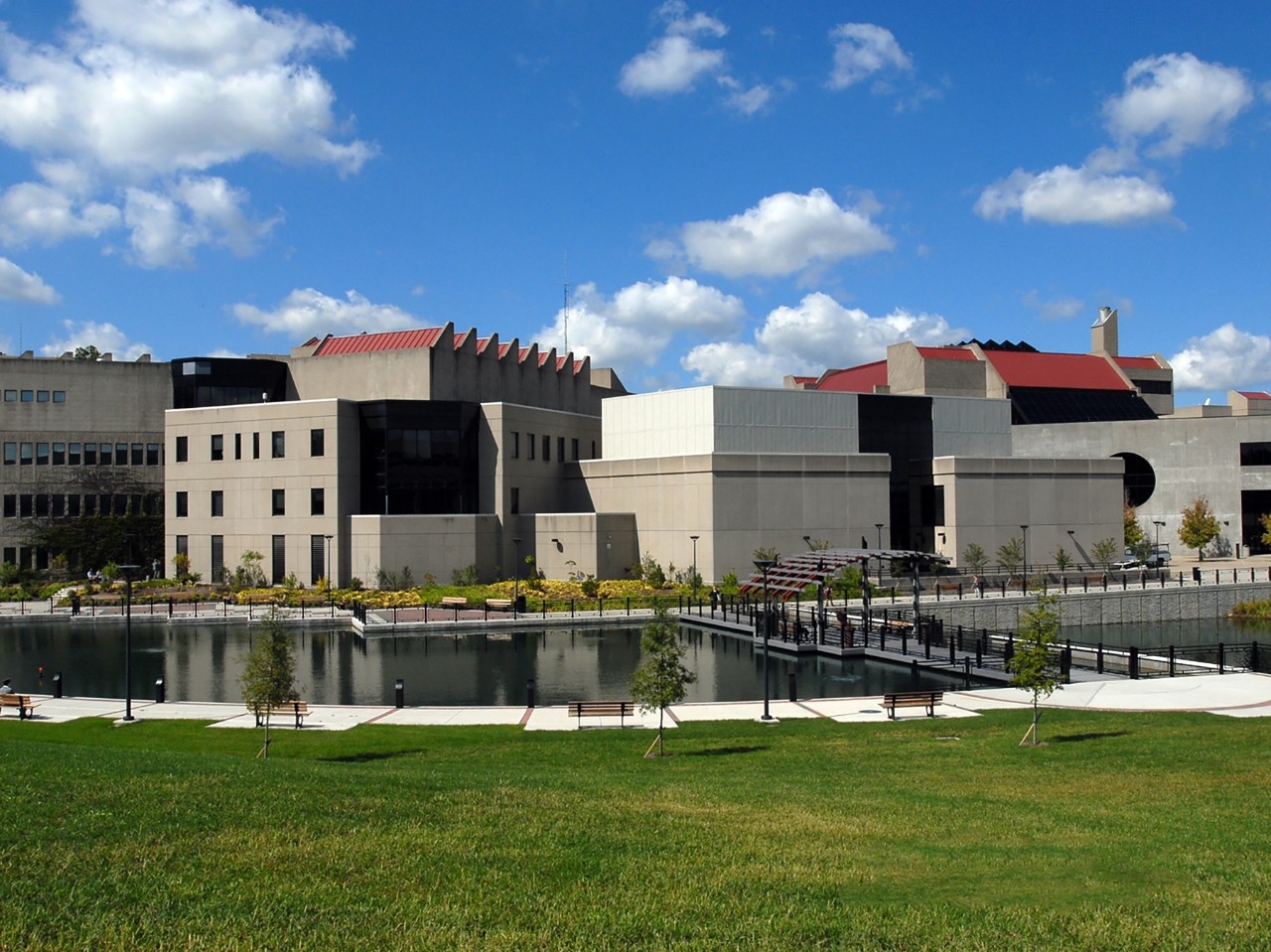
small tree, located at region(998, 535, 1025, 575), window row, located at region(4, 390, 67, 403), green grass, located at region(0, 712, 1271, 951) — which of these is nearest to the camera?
green grass, located at region(0, 712, 1271, 951)

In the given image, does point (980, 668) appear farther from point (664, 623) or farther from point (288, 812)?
point (288, 812)

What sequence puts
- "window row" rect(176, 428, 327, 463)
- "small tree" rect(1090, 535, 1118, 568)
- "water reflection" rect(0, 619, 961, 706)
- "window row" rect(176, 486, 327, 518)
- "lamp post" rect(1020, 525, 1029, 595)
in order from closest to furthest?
"water reflection" rect(0, 619, 961, 706)
"lamp post" rect(1020, 525, 1029, 595)
"window row" rect(176, 486, 327, 518)
"window row" rect(176, 428, 327, 463)
"small tree" rect(1090, 535, 1118, 568)

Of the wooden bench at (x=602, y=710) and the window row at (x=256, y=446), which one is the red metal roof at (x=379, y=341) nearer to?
the window row at (x=256, y=446)

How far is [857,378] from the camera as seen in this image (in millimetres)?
101500

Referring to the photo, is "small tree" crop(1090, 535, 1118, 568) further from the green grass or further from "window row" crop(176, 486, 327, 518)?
the green grass

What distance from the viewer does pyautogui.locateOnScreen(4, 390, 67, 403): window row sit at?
7281cm

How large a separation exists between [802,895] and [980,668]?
92.1 ft

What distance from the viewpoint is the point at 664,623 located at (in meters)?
26.5

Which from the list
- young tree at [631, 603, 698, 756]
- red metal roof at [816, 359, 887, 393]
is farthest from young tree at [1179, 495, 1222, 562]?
young tree at [631, 603, 698, 756]

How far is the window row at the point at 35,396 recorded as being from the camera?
2866 inches

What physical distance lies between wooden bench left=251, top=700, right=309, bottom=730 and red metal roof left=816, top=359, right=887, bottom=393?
7015 cm

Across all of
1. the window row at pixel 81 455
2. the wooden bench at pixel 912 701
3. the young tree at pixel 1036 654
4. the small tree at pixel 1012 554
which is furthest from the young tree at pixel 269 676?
the window row at pixel 81 455

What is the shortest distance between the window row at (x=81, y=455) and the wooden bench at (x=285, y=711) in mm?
52803

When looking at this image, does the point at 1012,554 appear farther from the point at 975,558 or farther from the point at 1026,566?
the point at 975,558
